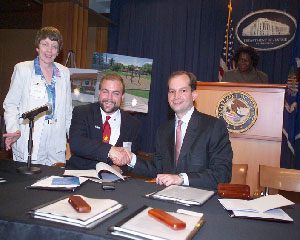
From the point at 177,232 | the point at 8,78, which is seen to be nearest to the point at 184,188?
the point at 177,232

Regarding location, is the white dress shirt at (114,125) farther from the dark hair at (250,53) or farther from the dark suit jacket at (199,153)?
the dark hair at (250,53)

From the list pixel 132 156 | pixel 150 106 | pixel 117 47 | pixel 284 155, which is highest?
pixel 117 47

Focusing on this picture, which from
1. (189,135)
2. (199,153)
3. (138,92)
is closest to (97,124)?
(189,135)

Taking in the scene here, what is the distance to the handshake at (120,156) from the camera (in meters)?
2.48

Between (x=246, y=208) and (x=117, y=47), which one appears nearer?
(x=246, y=208)

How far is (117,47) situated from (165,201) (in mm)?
6655

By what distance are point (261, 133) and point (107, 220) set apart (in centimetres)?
268

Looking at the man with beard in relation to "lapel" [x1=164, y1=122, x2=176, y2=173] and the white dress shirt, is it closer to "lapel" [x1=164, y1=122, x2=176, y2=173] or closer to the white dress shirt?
the white dress shirt

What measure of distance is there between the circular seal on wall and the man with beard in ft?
3.93

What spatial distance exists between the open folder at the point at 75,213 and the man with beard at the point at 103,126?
1.29m

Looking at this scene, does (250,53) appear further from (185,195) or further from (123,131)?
(185,195)

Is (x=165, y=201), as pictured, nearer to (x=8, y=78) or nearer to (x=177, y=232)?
(x=177, y=232)

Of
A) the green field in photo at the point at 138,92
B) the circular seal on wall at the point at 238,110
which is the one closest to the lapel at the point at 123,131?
the circular seal on wall at the point at 238,110

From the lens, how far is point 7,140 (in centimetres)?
246
